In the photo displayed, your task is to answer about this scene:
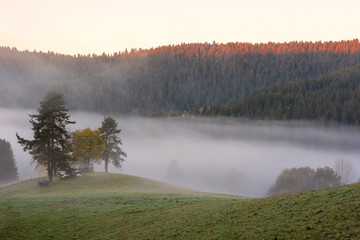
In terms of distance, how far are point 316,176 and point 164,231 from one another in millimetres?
64527

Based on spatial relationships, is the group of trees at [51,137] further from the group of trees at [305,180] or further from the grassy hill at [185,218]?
the group of trees at [305,180]

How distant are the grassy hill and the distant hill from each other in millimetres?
166851

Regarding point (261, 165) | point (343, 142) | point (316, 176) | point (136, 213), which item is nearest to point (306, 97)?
point (343, 142)

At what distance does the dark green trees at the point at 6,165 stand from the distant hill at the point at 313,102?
451ft

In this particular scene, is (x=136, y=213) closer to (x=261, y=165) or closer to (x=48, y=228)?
(x=48, y=228)

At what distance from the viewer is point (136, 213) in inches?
813

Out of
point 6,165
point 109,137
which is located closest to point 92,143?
point 109,137

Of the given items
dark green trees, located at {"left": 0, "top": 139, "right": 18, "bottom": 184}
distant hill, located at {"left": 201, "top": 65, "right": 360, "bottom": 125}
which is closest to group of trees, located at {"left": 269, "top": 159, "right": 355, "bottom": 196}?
dark green trees, located at {"left": 0, "top": 139, "right": 18, "bottom": 184}

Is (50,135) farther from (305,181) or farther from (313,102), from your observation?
(313,102)

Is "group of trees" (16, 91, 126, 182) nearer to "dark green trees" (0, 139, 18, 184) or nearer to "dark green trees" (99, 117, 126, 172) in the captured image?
"dark green trees" (99, 117, 126, 172)

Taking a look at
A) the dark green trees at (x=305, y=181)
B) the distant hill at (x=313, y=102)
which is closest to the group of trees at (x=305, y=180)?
the dark green trees at (x=305, y=181)

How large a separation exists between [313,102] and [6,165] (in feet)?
525

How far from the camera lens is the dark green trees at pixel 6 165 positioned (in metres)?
87.3

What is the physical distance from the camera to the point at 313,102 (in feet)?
564
